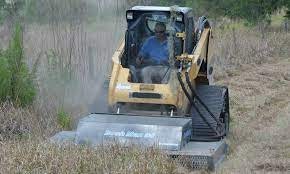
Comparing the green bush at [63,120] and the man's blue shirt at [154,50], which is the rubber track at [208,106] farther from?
the green bush at [63,120]

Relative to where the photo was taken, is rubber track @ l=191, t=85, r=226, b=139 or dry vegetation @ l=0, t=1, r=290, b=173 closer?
dry vegetation @ l=0, t=1, r=290, b=173

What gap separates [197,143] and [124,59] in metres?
1.92

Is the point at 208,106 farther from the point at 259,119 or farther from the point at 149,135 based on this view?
the point at 259,119

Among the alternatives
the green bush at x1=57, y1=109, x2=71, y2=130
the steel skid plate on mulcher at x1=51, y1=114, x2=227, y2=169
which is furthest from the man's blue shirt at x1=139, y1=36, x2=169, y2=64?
the green bush at x1=57, y1=109, x2=71, y2=130

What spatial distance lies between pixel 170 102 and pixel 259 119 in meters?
3.10

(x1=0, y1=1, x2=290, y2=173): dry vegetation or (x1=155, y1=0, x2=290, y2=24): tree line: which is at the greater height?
(x1=0, y1=1, x2=290, y2=173): dry vegetation

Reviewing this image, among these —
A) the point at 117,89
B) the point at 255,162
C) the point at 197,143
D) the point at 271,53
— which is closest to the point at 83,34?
the point at 117,89

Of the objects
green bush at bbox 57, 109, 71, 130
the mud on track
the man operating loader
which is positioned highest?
the man operating loader

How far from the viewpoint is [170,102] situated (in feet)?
32.4

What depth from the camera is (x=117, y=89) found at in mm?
9969

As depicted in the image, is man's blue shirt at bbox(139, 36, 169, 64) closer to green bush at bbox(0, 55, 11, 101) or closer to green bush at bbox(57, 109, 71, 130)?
green bush at bbox(57, 109, 71, 130)

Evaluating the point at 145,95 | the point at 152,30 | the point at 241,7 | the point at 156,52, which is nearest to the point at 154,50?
the point at 156,52

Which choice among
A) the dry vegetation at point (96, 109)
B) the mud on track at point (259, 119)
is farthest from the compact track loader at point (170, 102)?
the dry vegetation at point (96, 109)

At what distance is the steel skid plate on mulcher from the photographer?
877 centimetres
